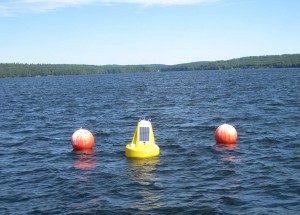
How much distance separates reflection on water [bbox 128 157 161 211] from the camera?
1596 cm

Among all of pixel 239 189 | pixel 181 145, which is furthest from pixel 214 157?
pixel 239 189

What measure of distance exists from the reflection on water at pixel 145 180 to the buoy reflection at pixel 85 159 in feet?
6.84

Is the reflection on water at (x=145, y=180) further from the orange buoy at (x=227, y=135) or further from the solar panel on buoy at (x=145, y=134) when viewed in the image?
the orange buoy at (x=227, y=135)

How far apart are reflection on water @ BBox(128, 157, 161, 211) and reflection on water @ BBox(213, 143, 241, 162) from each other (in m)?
3.92

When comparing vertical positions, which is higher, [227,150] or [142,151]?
[142,151]

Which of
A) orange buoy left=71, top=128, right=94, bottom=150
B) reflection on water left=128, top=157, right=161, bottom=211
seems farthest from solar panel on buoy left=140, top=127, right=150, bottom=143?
orange buoy left=71, top=128, right=94, bottom=150

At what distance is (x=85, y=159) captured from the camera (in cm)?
2342

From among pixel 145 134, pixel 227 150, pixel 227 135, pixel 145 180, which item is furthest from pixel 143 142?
pixel 227 135

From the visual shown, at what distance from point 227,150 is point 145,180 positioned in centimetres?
747

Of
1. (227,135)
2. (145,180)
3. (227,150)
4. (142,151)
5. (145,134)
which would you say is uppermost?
(145,134)

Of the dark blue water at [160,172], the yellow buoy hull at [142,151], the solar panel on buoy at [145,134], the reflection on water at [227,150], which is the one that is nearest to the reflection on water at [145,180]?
the dark blue water at [160,172]

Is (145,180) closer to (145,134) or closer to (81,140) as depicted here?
(145,134)

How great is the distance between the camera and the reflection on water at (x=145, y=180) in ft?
52.4

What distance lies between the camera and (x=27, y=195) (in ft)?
57.1
